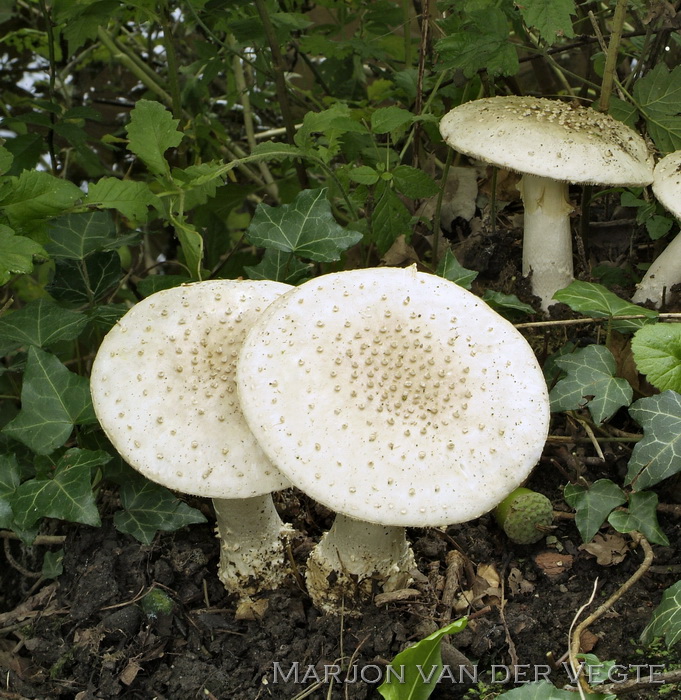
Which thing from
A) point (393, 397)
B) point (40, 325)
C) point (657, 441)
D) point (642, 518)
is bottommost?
point (642, 518)

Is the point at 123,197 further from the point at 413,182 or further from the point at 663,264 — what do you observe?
the point at 663,264

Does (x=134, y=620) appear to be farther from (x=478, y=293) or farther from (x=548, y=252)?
(x=548, y=252)

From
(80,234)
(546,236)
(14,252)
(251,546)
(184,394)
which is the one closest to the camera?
(184,394)

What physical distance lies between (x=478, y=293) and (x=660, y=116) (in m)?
0.85

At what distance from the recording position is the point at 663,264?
243 cm

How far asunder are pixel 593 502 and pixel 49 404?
1523mm

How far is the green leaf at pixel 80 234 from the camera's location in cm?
226

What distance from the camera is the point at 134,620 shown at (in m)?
1.96

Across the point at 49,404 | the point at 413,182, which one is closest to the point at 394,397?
the point at 49,404

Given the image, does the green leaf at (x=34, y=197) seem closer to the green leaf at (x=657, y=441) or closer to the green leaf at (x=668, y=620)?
the green leaf at (x=657, y=441)

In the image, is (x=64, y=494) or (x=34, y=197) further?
(x=34, y=197)

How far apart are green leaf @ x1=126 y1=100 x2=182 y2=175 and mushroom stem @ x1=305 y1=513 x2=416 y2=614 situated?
3.59 ft

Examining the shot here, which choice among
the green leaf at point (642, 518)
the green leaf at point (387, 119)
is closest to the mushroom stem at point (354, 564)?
the green leaf at point (642, 518)

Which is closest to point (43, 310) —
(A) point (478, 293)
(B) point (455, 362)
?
(B) point (455, 362)
